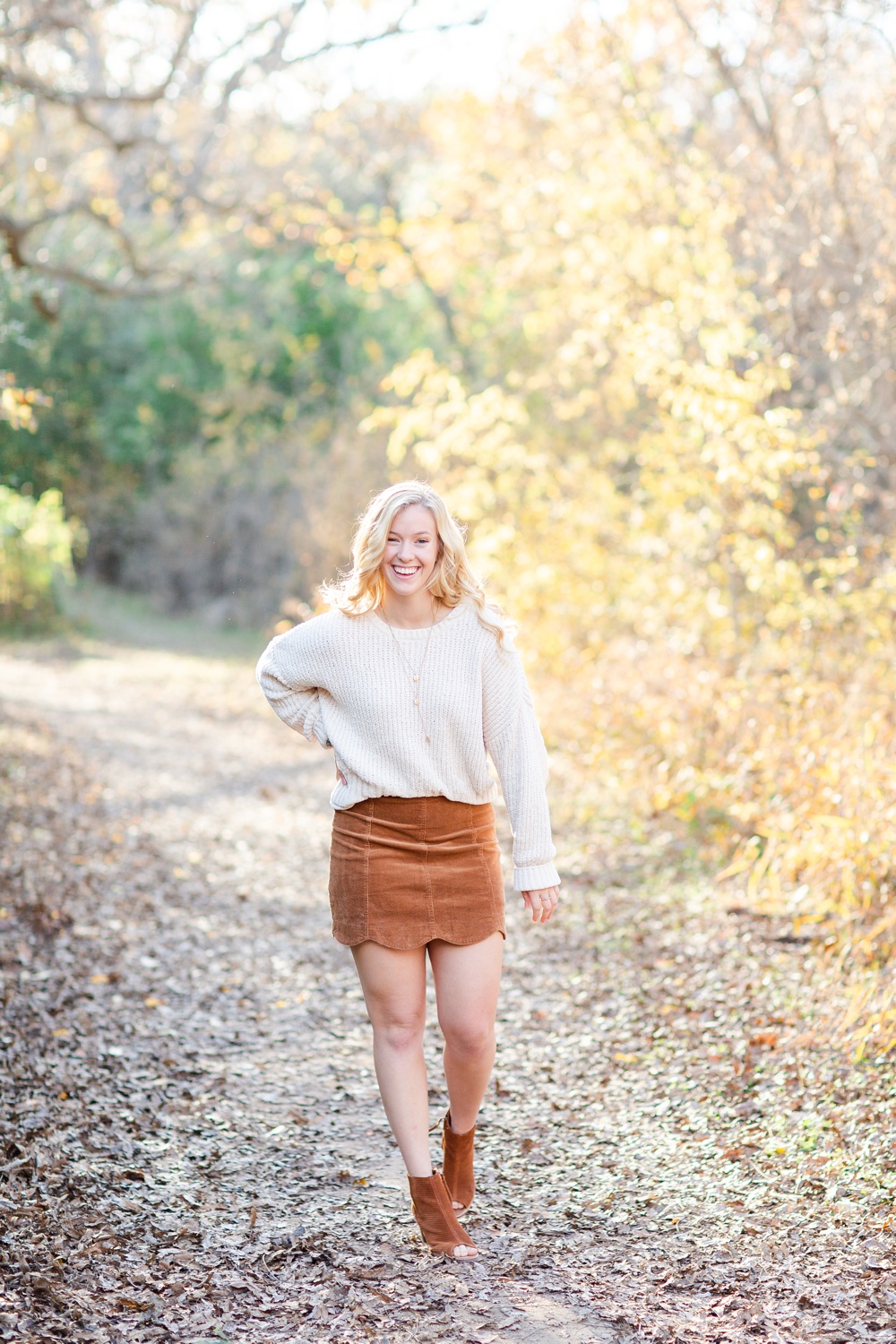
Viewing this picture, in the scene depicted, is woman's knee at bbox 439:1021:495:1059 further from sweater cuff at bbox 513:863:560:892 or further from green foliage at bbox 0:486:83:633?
Result: green foliage at bbox 0:486:83:633

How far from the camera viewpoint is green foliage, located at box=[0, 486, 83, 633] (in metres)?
15.3

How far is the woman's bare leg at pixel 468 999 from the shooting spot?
10.1ft

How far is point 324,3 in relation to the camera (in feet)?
37.7

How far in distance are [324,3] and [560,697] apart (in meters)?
6.85

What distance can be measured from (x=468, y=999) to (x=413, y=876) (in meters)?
0.32

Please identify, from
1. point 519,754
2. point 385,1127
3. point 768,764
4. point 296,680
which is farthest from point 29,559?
point 519,754

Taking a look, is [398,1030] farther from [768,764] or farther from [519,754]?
[768,764]

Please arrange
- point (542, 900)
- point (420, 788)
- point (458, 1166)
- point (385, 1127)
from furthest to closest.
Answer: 1. point (385, 1127)
2. point (458, 1166)
3. point (542, 900)
4. point (420, 788)

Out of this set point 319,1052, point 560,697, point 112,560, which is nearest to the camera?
point 319,1052

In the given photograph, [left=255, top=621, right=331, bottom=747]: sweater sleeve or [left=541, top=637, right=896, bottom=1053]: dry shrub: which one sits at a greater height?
[left=255, top=621, right=331, bottom=747]: sweater sleeve

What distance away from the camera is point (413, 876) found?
Result: 3037 millimetres

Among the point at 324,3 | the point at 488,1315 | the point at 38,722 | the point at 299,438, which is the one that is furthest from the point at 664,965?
the point at 299,438

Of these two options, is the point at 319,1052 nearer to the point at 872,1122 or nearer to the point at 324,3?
the point at 872,1122

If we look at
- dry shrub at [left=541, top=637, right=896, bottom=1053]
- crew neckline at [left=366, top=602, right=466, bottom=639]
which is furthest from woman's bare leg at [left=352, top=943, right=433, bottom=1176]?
dry shrub at [left=541, top=637, right=896, bottom=1053]
